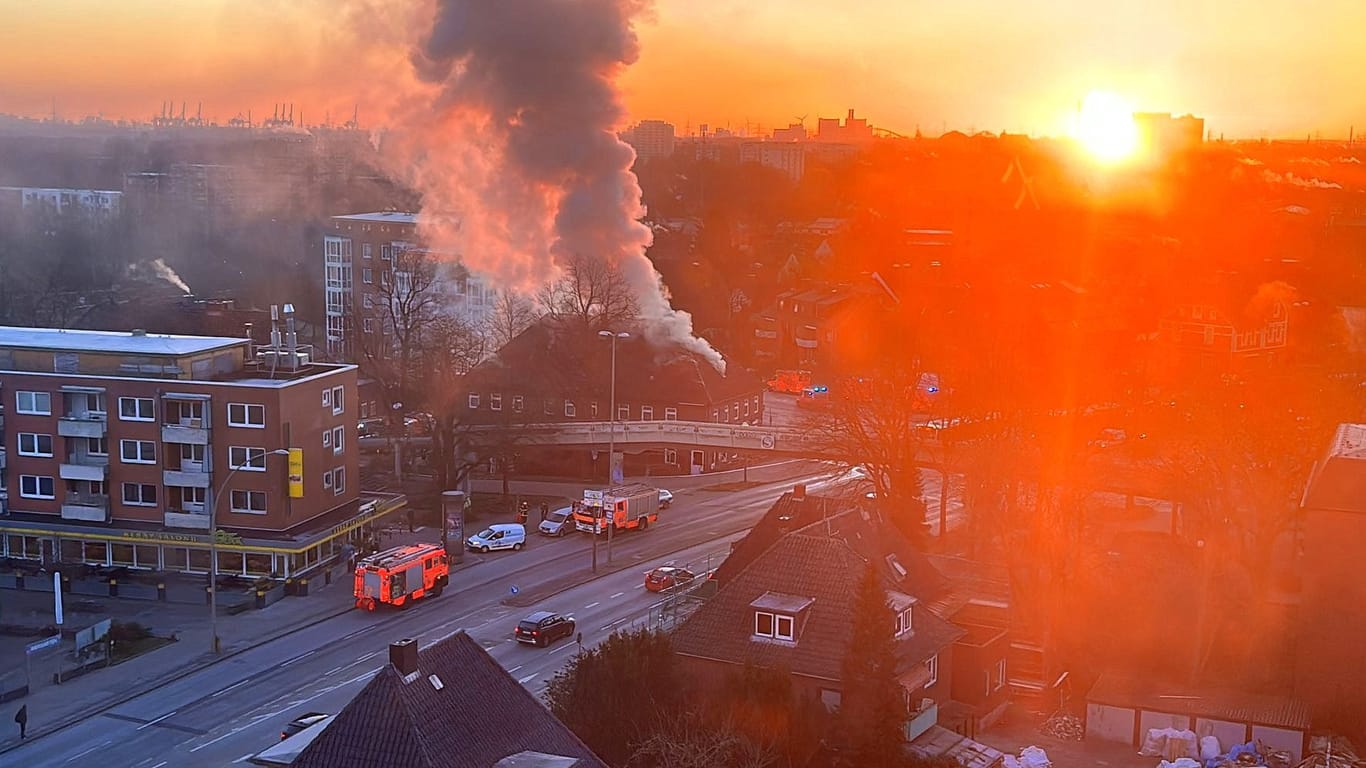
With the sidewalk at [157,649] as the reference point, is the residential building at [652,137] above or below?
above

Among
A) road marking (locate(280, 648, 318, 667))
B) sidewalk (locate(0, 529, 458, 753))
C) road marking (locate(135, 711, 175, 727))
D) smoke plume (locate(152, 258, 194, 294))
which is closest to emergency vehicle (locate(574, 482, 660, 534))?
sidewalk (locate(0, 529, 458, 753))

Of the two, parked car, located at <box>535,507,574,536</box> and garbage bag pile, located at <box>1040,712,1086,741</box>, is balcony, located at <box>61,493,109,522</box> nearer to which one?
parked car, located at <box>535,507,574,536</box>

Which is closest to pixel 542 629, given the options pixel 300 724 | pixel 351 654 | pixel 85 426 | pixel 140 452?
pixel 351 654

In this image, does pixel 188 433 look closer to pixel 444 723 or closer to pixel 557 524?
pixel 557 524

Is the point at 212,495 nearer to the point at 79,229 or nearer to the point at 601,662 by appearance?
the point at 601,662

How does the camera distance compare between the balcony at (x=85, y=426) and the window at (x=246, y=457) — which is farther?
the balcony at (x=85, y=426)

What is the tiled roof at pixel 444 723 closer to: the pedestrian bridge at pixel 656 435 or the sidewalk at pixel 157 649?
the sidewalk at pixel 157 649

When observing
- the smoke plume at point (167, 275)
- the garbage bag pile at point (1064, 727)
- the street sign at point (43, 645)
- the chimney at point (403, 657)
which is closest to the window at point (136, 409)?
the street sign at point (43, 645)
